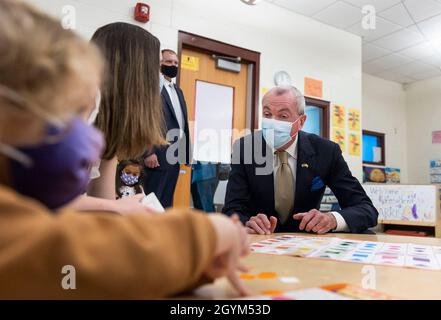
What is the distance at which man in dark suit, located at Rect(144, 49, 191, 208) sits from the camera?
2512mm

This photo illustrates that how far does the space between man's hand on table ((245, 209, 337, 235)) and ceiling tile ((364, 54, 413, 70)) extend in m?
4.41

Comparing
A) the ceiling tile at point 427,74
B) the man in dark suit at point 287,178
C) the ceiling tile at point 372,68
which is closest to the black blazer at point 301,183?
the man in dark suit at point 287,178

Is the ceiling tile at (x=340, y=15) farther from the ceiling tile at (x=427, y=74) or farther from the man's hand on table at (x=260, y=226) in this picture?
the man's hand on table at (x=260, y=226)

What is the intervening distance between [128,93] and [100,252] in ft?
2.40

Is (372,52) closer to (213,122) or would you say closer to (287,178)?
(213,122)

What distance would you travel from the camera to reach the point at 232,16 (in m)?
3.40

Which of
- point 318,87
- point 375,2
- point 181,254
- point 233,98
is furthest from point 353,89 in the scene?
point 181,254

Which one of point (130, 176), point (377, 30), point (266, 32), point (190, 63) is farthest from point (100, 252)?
point (377, 30)

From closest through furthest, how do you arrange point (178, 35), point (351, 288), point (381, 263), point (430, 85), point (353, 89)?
point (351, 288) < point (381, 263) < point (178, 35) < point (353, 89) < point (430, 85)

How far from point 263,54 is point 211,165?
1.26m

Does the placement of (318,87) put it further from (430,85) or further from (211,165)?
(430,85)

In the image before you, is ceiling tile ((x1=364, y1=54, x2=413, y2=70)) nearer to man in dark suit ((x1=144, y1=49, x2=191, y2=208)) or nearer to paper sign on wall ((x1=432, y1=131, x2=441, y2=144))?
paper sign on wall ((x1=432, y1=131, x2=441, y2=144))

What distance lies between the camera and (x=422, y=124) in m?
5.96

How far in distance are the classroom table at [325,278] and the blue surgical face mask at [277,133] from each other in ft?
3.40
